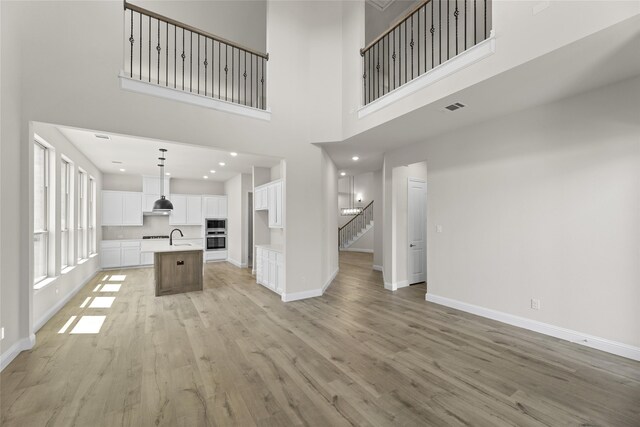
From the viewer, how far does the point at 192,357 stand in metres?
2.84

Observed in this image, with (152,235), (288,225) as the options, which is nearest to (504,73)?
(288,225)

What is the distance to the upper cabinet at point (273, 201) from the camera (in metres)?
5.29

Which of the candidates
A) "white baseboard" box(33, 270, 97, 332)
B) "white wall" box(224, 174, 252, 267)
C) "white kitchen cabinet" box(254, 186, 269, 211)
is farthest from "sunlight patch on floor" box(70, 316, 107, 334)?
"white wall" box(224, 174, 252, 267)

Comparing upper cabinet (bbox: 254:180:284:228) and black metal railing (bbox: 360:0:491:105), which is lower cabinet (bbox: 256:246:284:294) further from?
black metal railing (bbox: 360:0:491:105)

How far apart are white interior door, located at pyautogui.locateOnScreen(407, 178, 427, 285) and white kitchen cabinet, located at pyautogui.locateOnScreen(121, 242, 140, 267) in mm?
7923

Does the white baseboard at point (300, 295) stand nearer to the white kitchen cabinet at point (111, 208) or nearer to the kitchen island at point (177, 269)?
the kitchen island at point (177, 269)

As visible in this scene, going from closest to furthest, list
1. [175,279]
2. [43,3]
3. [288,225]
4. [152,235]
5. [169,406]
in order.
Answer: [169,406], [43,3], [288,225], [175,279], [152,235]

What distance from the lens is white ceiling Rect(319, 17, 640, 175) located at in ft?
7.43

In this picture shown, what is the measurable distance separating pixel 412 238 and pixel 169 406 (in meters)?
5.02

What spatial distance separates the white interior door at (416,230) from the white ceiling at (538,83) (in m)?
1.56

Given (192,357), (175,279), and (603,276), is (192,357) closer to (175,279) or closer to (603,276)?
(175,279)

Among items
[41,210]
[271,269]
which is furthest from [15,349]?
[271,269]

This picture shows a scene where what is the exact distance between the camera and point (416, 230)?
5914mm

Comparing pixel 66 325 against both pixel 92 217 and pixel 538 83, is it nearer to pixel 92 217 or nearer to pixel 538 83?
pixel 92 217
